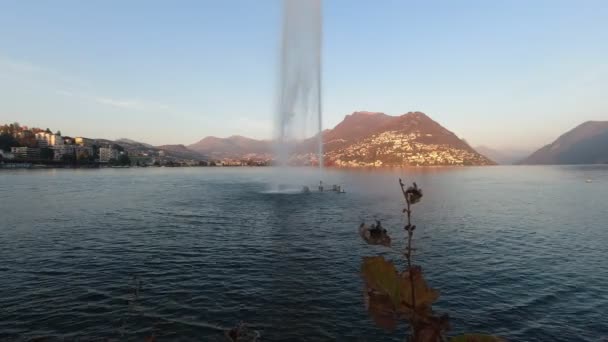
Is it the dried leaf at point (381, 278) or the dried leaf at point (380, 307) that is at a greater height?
the dried leaf at point (381, 278)

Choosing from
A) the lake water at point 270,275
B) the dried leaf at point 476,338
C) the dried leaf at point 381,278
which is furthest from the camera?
the lake water at point 270,275

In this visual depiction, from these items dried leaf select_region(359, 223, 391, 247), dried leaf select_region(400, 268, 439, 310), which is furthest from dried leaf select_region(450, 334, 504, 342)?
dried leaf select_region(359, 223, 391, 247)

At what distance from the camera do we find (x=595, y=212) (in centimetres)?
5800

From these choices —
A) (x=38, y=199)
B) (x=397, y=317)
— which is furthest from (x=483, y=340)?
(x=38, y=199)

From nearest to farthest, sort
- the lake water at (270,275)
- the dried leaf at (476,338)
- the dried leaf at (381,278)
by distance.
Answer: the dried leaf at (476,338) < the dried leaf at (381,278) < the lake water at (270,275)

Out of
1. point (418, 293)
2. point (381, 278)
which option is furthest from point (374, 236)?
point (418, 293)

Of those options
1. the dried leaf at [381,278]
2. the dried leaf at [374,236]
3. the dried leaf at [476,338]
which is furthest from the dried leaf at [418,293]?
the dried leaf at [374,236]

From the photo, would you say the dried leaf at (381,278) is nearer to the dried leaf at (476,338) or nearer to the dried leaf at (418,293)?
the dried leaf at (418,293)

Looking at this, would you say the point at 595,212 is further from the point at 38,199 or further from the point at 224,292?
the point at 38,199

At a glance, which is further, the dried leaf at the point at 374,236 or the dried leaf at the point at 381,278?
the dried leaf at the point at 381,278

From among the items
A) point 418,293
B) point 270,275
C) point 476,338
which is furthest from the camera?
point 270,275

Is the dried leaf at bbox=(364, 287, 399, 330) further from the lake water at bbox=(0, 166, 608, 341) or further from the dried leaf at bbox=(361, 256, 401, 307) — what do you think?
the lake water at bbox=(0, 166, 608, 341)

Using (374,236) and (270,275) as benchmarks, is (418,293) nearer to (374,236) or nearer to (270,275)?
(374,236)

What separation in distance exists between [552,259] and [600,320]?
12.6 meters
